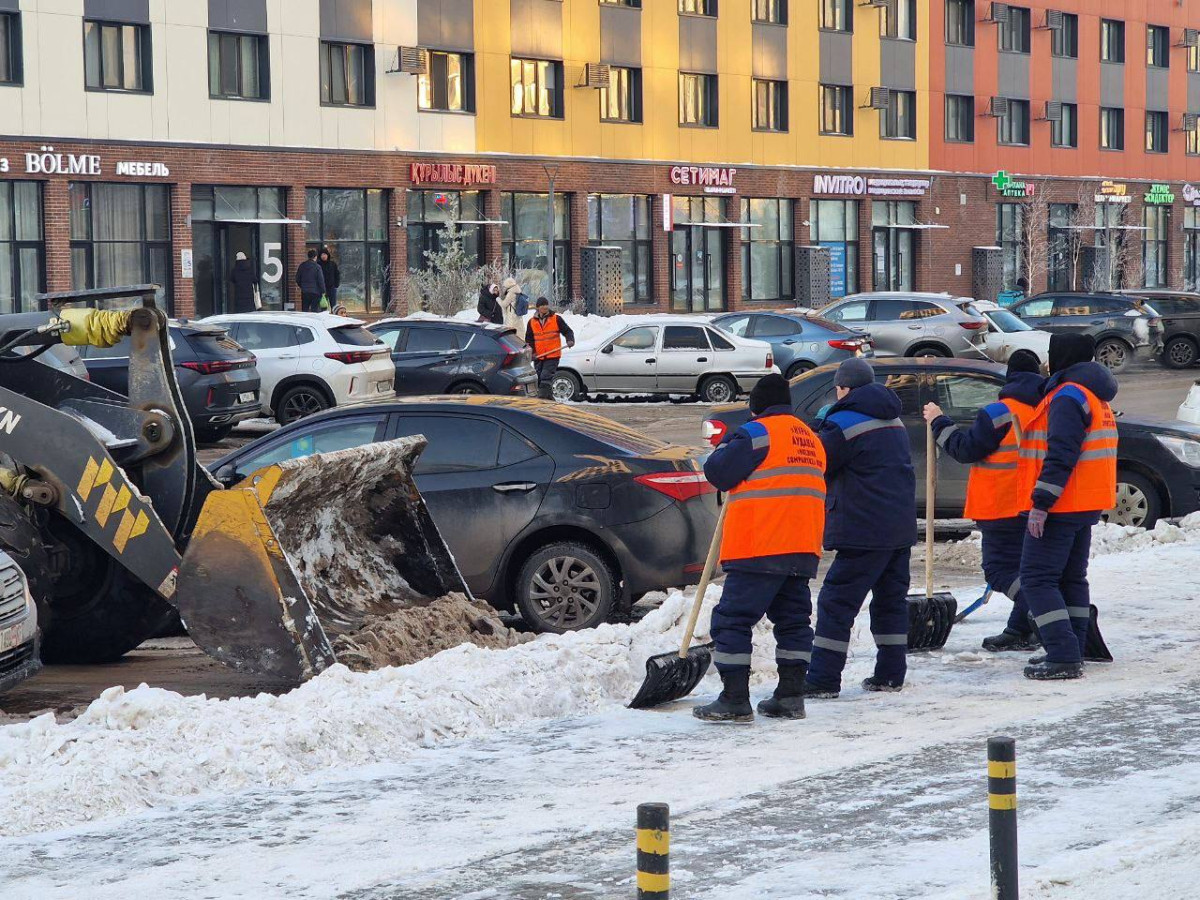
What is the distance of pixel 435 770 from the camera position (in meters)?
7.67

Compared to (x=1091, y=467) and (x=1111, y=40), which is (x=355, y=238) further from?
(x=1091, y=467)

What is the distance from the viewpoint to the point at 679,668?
28.8 feet

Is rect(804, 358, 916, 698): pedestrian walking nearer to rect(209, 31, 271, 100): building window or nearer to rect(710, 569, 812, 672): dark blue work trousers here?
rect(710, 569, 812, 672): dark blue work trousers

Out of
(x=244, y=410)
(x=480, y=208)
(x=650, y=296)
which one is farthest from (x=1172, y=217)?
(x=244, y=410)

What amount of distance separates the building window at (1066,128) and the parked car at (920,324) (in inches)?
1212

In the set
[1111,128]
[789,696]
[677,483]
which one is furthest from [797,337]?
[1111,128]

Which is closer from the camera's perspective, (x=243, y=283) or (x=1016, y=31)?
(x=243, y=283)

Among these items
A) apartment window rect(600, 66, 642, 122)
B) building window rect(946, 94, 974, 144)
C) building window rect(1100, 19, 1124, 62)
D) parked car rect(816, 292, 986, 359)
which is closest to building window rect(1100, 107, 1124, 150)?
building window rect(1100, 19, 1124, 62)

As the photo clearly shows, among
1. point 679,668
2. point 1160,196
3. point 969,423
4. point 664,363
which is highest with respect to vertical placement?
point 1160,196

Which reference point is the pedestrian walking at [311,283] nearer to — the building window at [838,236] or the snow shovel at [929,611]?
the building window at [838,236]

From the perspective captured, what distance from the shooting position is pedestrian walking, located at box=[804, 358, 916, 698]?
8.93 m

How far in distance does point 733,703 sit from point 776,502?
3.19ft

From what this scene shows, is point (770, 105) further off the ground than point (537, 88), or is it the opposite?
point (770, 105)

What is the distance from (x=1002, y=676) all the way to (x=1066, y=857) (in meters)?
3.50
